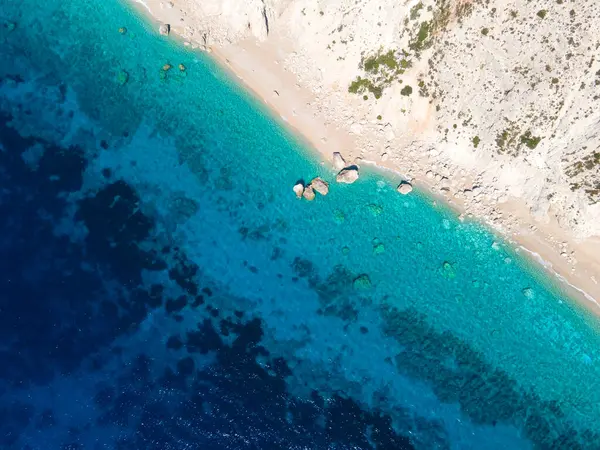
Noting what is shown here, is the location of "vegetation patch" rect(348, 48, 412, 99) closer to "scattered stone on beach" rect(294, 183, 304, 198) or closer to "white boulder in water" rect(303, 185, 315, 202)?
"white boulder in water" rect(303, 185, 315, 202)

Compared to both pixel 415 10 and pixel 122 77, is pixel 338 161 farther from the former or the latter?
pixel 122 77

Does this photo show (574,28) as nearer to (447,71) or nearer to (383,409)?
(447,71)

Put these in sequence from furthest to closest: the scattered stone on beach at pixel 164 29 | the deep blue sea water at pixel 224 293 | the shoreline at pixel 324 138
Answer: the scattered stone on beach at pixel 164 29 → the shoreline at pixel 324 138 → the deep blue sea water at pixel 224 293

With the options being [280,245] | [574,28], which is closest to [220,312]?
[280,245]

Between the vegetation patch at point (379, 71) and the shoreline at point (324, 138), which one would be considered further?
the shoreline at point (324, 138)

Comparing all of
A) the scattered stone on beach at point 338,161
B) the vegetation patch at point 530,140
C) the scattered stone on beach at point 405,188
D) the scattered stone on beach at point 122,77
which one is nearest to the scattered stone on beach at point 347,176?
the scattered stone on beach at point 338,161

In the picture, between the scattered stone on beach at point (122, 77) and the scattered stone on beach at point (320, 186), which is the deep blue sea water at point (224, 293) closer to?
the scattered stone on beach at point (122, 77)
